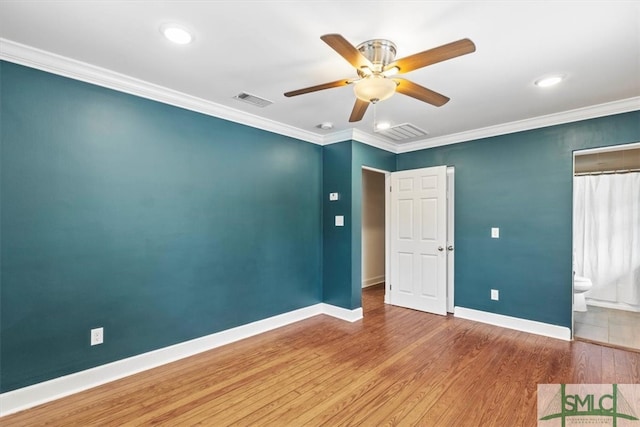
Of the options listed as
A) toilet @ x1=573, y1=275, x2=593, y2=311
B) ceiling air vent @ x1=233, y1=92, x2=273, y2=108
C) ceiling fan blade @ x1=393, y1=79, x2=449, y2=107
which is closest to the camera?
ceiling fan blade @ x1=393, y1=79, x2=449, y2=107

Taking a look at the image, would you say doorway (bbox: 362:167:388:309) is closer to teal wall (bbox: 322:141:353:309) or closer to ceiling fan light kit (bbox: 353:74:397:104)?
teal wall (bbox: 322:141:353:309)

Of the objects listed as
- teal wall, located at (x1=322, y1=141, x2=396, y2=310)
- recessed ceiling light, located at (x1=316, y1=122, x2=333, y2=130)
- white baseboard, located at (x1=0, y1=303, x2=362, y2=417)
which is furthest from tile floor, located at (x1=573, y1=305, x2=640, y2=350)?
recessed ceiling light, located at (x1=316, y1=122, x2=333, y2=130)

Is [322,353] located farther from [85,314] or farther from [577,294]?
[577,294]

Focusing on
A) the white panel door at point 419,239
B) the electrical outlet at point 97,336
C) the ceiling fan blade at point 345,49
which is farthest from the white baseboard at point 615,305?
the electrical outlet at point 97,336

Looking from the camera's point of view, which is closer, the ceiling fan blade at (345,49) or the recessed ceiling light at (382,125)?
the ceiling fan blade at (345,49)

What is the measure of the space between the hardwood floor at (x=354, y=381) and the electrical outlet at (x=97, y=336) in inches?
13.9

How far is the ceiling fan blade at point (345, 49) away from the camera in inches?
57.3

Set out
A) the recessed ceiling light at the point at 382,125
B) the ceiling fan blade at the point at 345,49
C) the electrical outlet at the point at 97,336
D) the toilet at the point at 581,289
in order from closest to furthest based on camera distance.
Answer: the ceiling fan blade at the point at 345,49
the electrical outlet at the point at 97,336
the recessed ceiling light at the point at 382,125
the toilet at the point at 581,289

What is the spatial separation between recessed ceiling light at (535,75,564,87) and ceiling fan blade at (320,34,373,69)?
1.67 meters

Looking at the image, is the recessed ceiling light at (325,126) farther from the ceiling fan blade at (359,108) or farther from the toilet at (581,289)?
the toilet at (581,289)

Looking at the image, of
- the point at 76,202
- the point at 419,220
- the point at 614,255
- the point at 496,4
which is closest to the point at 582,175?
the point at 614,255

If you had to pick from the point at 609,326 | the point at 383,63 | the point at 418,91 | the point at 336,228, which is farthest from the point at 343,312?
the point at 609,326

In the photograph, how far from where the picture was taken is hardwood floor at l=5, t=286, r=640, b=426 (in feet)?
6.69

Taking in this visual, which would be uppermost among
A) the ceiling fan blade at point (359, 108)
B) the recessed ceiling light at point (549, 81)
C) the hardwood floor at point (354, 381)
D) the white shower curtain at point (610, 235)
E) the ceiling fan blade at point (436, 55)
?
the recessed ceiling light at point (549, 81)
